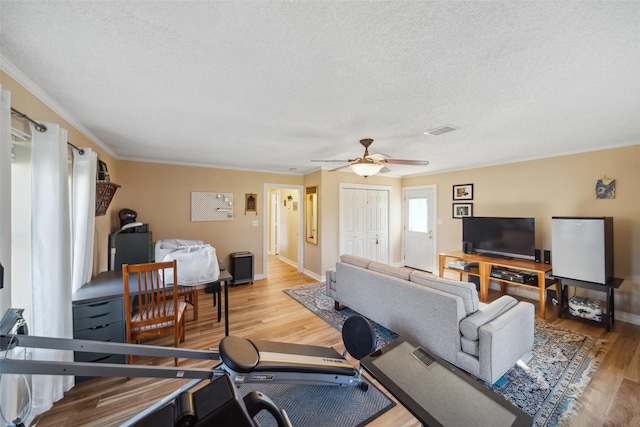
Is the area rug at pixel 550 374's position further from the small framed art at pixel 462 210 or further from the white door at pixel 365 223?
the white door at pixel 365 223

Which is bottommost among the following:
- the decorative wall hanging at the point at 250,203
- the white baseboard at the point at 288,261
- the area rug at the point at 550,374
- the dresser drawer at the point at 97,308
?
the area rug at the point at 550,374

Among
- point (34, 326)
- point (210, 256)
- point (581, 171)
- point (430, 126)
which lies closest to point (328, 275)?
point (210, 256)

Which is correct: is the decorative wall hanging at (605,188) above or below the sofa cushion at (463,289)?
above

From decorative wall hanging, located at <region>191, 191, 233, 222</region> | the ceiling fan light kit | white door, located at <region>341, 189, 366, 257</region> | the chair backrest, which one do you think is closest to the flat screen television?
white door, located at <region>341, 189, 366, 257</region>

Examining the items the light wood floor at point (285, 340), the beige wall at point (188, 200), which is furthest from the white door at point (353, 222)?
the light wood floor at point (285, 340)

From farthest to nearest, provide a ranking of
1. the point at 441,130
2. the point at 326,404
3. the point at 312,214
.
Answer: the point at 312,214, the point at 441,130, the point at 326,404

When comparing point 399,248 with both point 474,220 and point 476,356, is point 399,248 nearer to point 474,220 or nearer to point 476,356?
point 474,220

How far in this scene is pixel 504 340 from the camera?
2.03 m

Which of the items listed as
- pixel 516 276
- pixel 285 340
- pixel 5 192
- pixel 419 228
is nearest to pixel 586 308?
pixel 516 276

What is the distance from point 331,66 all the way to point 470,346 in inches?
96.3

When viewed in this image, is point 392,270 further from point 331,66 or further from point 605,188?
point 605,188

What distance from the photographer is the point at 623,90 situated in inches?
72.3

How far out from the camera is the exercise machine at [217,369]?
908 millimetres

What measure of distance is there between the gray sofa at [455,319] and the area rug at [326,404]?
61 cm
